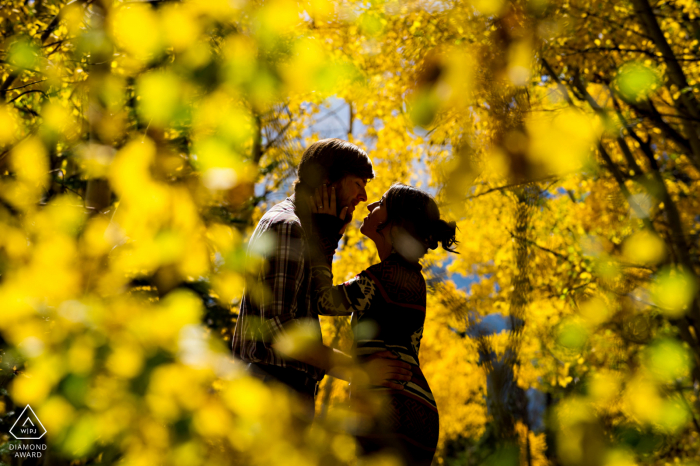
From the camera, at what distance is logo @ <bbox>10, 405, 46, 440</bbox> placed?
118 inches

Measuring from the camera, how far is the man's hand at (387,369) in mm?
1467

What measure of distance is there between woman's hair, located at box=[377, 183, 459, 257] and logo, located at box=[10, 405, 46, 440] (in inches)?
101

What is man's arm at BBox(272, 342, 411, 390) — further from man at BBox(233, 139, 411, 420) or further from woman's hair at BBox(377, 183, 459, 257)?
woman's hair at BBox(377, 183, 459, 257)

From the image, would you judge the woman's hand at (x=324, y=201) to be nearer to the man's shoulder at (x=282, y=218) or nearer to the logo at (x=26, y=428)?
the man's shoulder at (x=282, y=218)

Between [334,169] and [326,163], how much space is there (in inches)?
1.3

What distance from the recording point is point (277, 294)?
1.41m

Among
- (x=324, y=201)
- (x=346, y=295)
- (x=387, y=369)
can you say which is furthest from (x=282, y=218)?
(x=387, y=369)

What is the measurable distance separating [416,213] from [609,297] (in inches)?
153

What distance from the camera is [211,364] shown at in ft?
3.58

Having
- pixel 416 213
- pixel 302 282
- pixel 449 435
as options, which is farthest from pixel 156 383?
pixel 449 435

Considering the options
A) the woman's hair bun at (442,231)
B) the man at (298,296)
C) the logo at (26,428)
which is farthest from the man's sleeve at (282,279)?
the logo at (26,428)

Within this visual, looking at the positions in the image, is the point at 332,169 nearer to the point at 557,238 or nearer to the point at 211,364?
the point at 211,364

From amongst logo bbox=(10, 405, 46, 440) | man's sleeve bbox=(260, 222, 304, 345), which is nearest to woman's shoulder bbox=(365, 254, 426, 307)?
man's sleeve bbox=(260, 222, 304, 345)

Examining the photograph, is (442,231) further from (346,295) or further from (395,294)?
(346,295)
